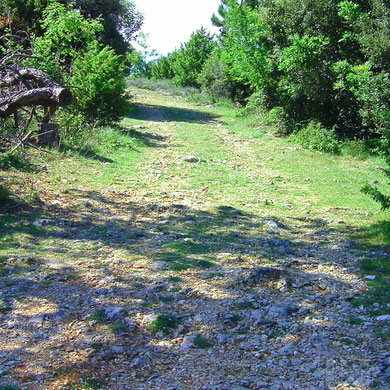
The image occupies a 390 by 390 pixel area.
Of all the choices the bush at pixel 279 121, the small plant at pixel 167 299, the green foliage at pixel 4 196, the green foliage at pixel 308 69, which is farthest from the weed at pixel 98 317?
the bush at pixel 279 121

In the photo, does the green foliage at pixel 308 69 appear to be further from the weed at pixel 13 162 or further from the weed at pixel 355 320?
the weed at pixel 355 320

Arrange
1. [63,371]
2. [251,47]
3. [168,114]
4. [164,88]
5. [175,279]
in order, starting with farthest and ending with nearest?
[164,88]
[168,114]
[251,47]
[175,279]
[63,371]

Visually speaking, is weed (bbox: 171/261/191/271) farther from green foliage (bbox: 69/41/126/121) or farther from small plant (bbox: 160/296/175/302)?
green foliage (bbox: 69/41/126/121)

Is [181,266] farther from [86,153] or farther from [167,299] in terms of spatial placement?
[86,153]

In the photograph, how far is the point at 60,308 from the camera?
393cm

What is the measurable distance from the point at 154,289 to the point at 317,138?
10.7m

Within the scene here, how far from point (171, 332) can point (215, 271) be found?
1.29 metres

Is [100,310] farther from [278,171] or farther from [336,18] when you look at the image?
[336,18]

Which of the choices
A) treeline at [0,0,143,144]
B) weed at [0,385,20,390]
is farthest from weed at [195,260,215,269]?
treeline at [0,0,143,144]

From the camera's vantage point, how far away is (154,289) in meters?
4.39

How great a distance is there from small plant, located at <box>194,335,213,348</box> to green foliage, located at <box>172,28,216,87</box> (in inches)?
1429

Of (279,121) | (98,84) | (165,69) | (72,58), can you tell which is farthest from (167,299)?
(165,69)

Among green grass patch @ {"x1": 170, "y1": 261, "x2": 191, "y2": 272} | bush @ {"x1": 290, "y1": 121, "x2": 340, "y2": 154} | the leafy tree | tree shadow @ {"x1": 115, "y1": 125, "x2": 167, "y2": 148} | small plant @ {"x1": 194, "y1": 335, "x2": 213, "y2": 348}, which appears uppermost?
the leafy tree

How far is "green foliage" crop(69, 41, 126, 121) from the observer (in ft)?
45.2
